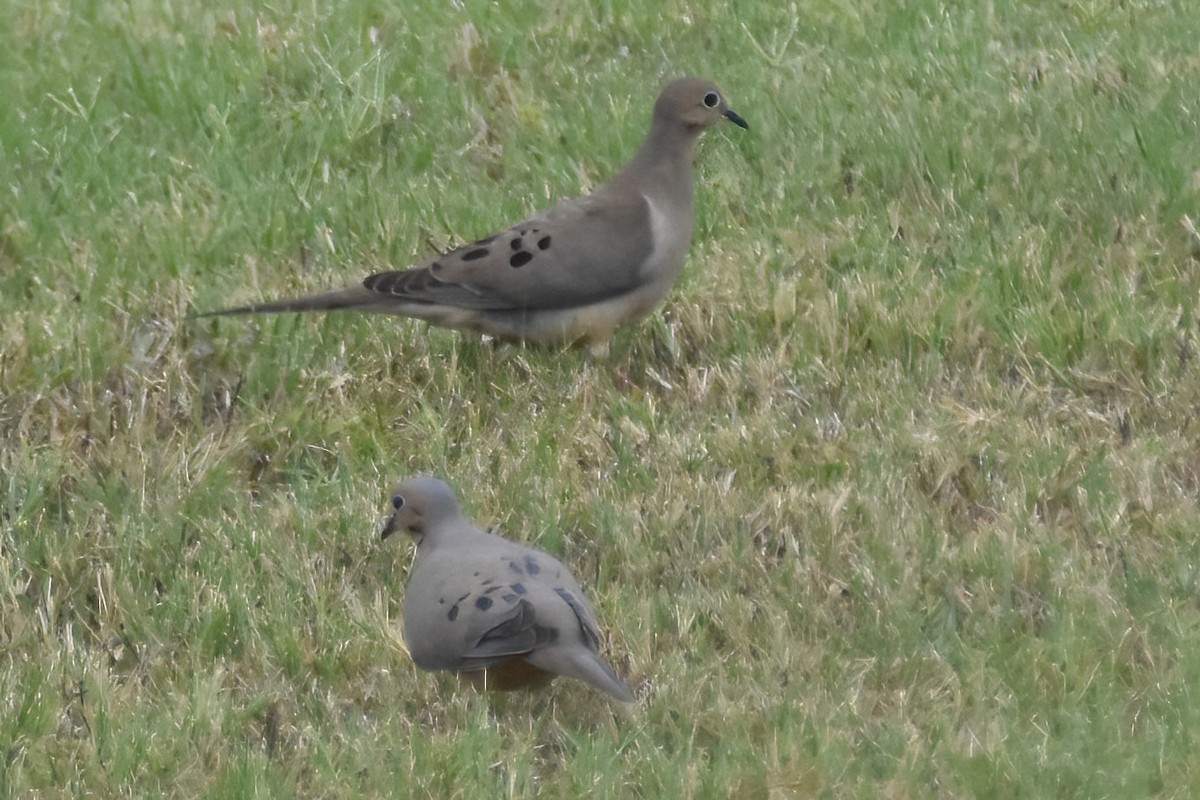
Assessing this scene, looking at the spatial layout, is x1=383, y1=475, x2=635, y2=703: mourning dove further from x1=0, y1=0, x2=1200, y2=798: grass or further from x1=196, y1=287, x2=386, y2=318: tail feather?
x1=196, y1=287, x2=386, y2=318: tail feather

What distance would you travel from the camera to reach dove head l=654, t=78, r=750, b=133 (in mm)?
7637

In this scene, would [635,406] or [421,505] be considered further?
[635,406]

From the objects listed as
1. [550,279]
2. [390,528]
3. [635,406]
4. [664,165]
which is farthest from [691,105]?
[390,528]

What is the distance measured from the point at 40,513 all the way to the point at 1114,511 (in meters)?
3.19

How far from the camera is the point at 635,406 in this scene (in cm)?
646

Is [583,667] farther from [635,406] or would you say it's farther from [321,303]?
[321,303]

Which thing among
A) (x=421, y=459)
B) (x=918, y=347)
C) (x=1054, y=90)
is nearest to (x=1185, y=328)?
(x=918, y=347)

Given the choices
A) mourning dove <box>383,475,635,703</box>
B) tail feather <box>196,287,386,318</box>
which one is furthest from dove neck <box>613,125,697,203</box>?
mourning dove <box>383,475,635,703</box>

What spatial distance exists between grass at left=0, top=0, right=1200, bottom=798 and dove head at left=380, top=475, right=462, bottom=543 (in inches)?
A: 9.6

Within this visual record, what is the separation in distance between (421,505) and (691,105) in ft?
9.31

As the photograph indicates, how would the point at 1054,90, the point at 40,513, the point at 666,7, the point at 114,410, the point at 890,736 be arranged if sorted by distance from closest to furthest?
the point at 890,736 → the point at 40,513 → the point at 114,410 → the point at 1054,90 → the point at 666,7

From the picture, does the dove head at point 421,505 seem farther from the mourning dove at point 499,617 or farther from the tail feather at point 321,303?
the tail feather at point 321,303

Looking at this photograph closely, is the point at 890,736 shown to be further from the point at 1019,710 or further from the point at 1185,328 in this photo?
the point at 1185,328

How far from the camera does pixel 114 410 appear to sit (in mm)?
6500
